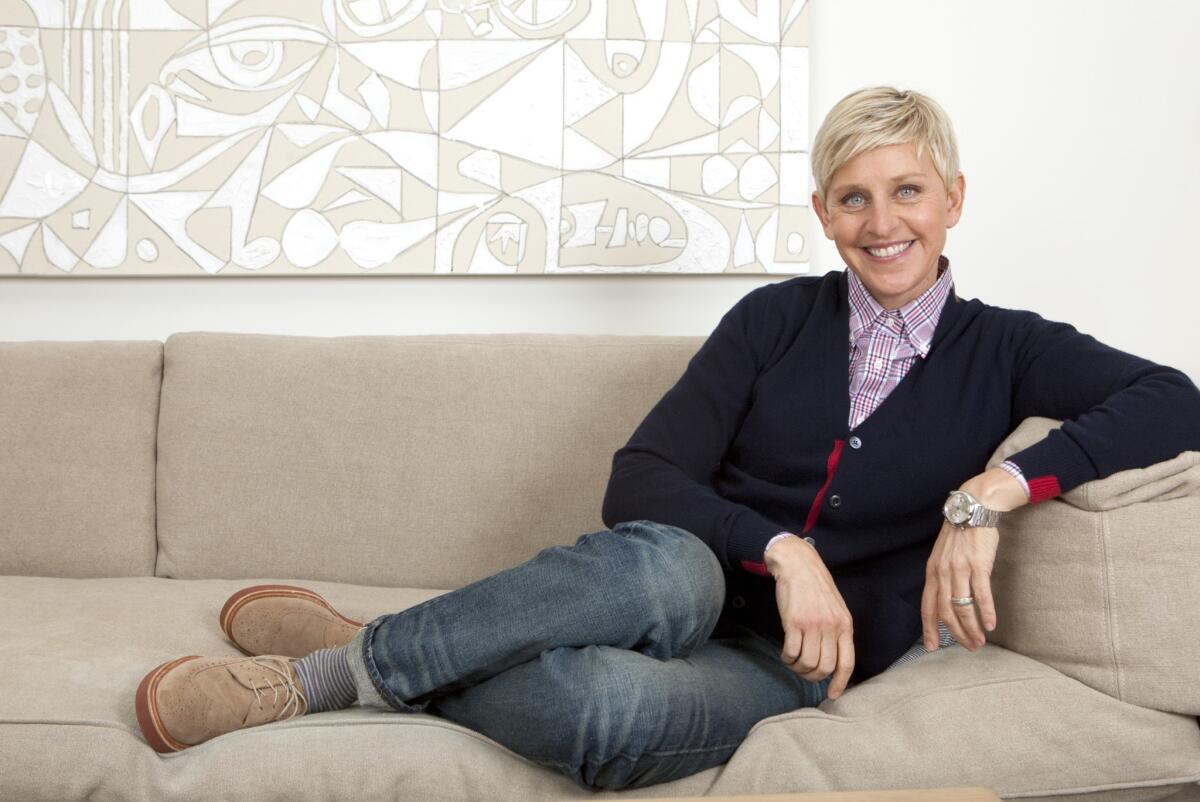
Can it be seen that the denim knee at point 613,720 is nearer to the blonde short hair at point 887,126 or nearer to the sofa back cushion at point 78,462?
the blonde short hair at point 887,126

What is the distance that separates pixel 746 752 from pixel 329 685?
1.62 feet

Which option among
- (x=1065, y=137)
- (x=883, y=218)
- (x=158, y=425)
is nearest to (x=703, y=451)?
(x=883, y=218)

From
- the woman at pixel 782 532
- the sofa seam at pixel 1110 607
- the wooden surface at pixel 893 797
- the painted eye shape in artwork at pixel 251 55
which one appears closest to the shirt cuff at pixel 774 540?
the woman at pixel 782 532

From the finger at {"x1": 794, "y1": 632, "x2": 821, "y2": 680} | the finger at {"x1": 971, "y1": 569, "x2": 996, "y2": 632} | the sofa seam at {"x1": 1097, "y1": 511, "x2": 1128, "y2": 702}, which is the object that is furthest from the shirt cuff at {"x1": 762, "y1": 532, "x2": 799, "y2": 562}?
the sofa seam at {"x1": 1097, "y1": 511, "x2": 1128, "y2": 702}

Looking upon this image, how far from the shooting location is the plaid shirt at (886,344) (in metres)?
1.59

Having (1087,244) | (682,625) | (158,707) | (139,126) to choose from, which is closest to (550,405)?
(682,625)

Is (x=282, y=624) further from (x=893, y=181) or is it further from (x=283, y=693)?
(x=893, y=181)

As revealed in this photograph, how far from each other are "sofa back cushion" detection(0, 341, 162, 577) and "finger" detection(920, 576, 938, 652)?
1403 millimetres

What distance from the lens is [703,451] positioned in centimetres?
160

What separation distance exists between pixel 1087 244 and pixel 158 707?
6.75 ft

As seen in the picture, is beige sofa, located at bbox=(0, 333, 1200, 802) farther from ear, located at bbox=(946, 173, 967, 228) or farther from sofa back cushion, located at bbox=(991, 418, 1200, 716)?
ear, located at bbox=(946, 173, 967, 228)

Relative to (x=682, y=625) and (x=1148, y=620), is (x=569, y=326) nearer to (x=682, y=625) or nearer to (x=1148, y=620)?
(x=682, y=625)

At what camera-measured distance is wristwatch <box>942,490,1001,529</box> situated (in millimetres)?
1346

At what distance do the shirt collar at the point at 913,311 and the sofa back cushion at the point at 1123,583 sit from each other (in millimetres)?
237
